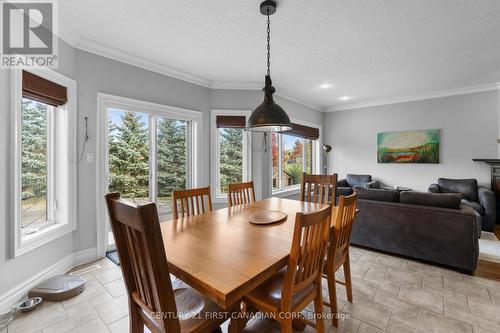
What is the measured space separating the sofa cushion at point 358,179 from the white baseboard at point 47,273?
17.2 ft

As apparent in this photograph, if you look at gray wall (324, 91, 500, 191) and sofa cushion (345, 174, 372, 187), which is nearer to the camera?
gray wall (324, 91, 500, 191)

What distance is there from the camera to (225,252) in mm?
1284

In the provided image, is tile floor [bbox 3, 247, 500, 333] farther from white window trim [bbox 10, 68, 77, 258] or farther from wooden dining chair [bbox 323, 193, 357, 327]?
white window trim [bbox 10, 68, 77, 258]

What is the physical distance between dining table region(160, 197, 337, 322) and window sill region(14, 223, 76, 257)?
56.5 inches

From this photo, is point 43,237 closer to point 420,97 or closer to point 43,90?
point 43,90

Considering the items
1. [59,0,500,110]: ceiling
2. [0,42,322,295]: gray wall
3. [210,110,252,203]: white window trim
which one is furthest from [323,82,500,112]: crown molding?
[210,110,252,203]: white window trim

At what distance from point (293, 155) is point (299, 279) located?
14.3ft

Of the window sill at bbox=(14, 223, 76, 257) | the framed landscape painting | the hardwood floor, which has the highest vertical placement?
the framed landscape painting

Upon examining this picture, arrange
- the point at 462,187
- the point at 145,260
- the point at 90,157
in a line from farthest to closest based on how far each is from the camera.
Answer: the point at 462,187 < the point at 90,157 < the point at 145,260

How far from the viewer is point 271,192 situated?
4438 mm

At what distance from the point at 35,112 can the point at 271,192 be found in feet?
11.6

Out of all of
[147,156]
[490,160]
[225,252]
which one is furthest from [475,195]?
[147,156]

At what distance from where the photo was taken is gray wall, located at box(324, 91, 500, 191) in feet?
14.3

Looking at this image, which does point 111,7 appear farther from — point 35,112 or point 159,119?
point 159,119
